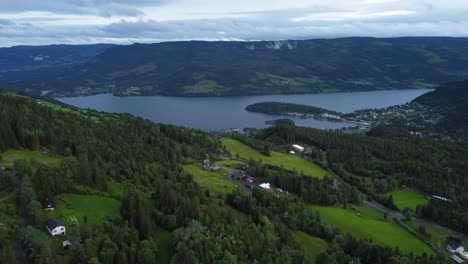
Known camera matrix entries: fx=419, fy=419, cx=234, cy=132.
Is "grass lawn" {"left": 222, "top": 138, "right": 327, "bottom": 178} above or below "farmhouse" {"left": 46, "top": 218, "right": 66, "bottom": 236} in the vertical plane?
below

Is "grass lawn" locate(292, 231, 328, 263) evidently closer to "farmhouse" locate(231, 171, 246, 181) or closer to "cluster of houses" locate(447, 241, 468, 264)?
"cluster of houses" locate(447, 241, 468, 264)

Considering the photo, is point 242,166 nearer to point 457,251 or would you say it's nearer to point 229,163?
point 229,163

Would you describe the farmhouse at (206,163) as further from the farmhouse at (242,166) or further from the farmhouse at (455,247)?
the farmhouse at (455,247)

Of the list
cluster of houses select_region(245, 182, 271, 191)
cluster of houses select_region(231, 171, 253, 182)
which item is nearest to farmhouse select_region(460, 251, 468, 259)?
cluster of houses select_region(245, 182, 271, 191)

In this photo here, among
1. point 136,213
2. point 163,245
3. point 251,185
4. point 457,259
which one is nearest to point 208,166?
point 251,185

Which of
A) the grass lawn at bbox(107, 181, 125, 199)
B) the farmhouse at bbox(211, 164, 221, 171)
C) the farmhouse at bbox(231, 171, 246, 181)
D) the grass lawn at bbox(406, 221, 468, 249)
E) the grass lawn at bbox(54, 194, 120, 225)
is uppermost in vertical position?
the grass lawn at bbox(54, 194, 120, 225)

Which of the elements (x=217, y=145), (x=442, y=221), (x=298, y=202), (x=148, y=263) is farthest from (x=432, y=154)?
(x=148, y=263)
